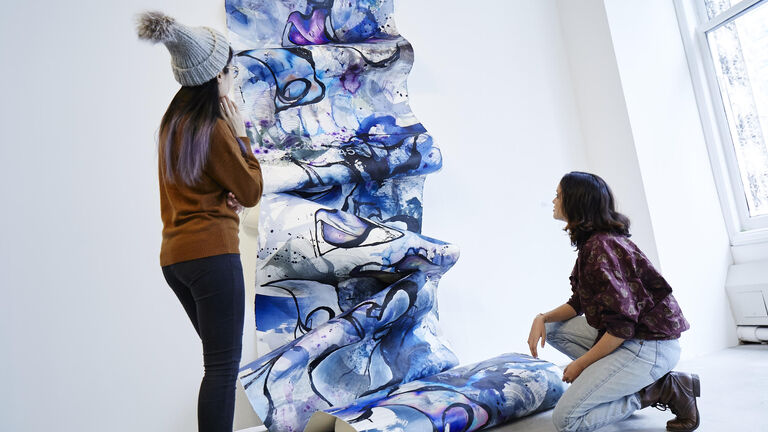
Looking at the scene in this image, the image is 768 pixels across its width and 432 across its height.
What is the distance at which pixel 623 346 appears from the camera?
145 centimetres

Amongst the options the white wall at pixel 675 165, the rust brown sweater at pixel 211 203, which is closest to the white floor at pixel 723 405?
the white wall at pixel 675 165

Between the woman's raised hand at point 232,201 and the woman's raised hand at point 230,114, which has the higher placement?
the woman's raised hand at point 230,114

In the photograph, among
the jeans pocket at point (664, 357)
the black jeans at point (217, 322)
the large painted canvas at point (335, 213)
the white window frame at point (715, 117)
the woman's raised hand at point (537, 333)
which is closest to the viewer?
the black jeans at point (217, 322)

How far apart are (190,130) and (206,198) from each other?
158mm

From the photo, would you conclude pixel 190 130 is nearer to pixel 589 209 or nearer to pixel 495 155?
pixel 589 209

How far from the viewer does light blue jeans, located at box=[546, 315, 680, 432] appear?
4.66ft

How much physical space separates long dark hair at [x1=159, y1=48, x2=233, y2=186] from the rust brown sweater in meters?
0.02

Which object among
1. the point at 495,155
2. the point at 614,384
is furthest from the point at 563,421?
the point at 495,155

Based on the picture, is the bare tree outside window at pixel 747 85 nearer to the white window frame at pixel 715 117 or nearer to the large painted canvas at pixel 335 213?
the white window frame at pixel 715 117

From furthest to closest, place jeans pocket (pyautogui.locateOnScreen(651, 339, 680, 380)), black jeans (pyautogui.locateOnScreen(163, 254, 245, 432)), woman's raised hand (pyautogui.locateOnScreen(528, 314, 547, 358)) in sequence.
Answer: woman's raised hand (pyautogui.locateOnScreen(528, 314, 547, 358)), jeans pocket (pyautogui.locateOnScreen(651, 339, 680, 380)), black jeans (pyautogui.locateOnScreen(163, 254, 245, 432))

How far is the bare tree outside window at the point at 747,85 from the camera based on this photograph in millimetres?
2535

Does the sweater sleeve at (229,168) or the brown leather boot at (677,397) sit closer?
the sweater sleeve at (229,168)

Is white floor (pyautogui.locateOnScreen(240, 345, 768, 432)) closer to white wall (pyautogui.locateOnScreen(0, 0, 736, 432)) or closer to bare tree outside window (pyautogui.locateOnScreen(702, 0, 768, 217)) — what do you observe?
white wall (pyautogui.locateOnScreen(0, 0, 736, 432))

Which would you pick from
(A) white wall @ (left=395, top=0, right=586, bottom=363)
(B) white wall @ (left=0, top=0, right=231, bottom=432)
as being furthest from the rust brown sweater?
(A) white wall @ (left=395, top=0, right=586, bottom=363)
